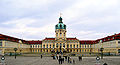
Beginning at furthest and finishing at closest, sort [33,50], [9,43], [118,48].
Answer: [33,50], [9,43], [118,48]

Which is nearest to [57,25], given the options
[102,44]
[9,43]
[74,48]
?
[74,48]

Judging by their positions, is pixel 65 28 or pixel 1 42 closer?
pixel 1 42

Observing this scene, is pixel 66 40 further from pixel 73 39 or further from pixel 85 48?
pixel 85 48

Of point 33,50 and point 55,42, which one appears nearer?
point 55,42

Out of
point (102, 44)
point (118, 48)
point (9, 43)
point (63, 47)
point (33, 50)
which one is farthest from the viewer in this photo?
point (33, 50)

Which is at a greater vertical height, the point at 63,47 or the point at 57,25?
the point at 57,25

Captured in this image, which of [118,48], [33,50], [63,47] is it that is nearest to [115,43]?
[118,48]

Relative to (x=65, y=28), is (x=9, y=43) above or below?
below

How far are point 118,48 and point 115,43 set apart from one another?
294 centimetres

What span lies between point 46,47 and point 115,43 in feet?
217

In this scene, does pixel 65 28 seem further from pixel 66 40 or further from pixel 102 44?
pixel 102 44

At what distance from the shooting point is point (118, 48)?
69000mm

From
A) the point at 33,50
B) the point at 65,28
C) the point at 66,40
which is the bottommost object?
the point at 33,50

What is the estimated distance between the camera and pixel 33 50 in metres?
130
